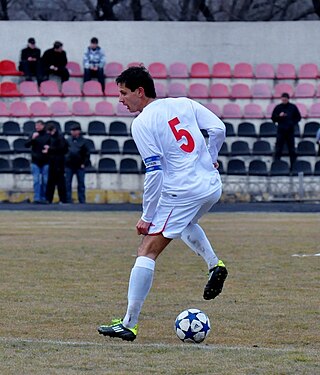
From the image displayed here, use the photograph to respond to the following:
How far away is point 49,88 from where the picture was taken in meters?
31.6

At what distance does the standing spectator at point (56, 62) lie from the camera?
99.7 ft

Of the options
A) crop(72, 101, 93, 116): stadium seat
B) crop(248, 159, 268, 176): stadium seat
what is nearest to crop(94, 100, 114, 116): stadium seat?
crop(72, 101, 93, 116): stadium seat

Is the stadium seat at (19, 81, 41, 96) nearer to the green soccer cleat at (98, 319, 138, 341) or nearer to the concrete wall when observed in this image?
the concrete wall

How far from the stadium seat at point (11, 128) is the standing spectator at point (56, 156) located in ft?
8.54

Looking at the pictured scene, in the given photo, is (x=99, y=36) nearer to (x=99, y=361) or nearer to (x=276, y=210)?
(x=276, y=210)

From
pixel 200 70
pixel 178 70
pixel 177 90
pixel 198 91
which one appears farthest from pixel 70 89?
pixel 200 70

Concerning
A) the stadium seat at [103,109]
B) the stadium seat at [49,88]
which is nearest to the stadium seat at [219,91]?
the stadium seat at [103,109]

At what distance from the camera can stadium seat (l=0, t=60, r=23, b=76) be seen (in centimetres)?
3212

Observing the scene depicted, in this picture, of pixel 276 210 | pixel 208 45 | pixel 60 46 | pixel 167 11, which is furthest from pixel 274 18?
pixel 276 210

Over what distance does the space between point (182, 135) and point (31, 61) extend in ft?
79.5

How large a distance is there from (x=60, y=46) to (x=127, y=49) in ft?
11.1

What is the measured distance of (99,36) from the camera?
1298 inches

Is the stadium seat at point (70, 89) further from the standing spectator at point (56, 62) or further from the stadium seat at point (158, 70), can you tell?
the stadium seat at point (158, 70)

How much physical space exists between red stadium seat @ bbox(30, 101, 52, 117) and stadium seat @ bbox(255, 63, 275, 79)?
629 centimetres
